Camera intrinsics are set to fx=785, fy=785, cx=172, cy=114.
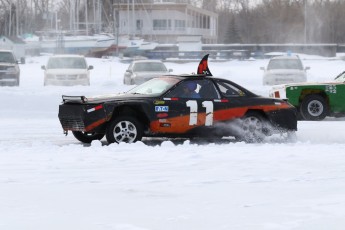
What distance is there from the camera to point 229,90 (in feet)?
45.9

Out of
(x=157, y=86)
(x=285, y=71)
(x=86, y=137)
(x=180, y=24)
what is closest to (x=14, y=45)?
(x=180, y=24)

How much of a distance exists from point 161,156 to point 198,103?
259 cm

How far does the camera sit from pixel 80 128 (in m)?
13.2

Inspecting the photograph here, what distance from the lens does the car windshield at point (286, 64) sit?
30.5 meters

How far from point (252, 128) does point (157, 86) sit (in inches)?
72.6

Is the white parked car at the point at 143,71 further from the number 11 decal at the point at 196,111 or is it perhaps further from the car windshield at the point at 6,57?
the number 11 decal at the point at 196,111

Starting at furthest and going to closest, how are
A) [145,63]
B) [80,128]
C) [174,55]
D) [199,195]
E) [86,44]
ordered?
1. [86,44]
2. [174,55]
3. [145,63]
4. [80,128]
5. [199,195]

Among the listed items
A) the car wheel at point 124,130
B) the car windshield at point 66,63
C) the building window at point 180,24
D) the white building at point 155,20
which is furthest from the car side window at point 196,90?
the building window at point 180,24

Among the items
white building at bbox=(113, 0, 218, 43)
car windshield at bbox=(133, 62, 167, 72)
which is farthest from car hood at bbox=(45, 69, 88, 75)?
white building at bbox=(113, 0, 218, 43)

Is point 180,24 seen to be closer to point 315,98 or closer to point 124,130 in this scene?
point 315,98

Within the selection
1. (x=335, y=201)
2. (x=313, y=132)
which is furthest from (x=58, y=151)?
(x=313, y=132)

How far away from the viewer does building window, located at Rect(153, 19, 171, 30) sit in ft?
290

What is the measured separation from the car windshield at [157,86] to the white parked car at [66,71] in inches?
628

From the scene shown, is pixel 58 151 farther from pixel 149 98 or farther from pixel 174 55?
pixel 174 55
